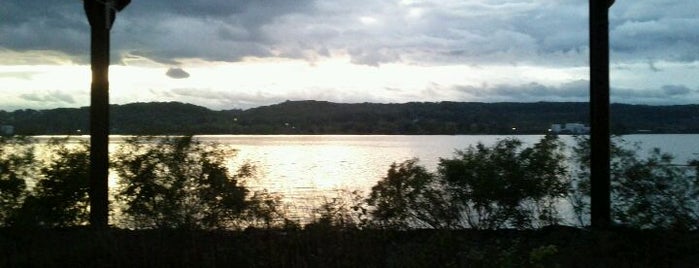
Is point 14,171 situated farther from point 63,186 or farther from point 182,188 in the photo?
point 182,188

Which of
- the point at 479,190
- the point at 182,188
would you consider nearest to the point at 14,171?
the point at 182,188

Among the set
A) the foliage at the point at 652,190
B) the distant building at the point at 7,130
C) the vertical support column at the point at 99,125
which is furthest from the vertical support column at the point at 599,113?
the distant building at the point at 7,130

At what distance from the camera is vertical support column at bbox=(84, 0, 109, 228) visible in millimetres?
10867

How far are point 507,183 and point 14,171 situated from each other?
725cm

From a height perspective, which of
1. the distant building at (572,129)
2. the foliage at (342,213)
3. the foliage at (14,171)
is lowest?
the foliage at (342,213)

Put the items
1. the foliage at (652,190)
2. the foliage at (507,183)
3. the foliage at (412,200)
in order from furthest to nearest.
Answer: the foliage at (507,183), the foliage at (412,200), the foliage at (652,190)

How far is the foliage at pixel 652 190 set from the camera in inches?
402

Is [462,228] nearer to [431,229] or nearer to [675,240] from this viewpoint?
[431,229]

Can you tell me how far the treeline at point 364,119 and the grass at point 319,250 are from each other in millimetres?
2392

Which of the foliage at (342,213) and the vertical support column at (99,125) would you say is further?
the vertical support column at (99,125)

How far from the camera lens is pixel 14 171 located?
11.2 m

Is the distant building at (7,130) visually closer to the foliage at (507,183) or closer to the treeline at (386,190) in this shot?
the treeline at (386,190)

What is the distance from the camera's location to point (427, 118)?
31984mm

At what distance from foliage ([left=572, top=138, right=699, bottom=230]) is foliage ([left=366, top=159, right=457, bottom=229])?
2389mm
